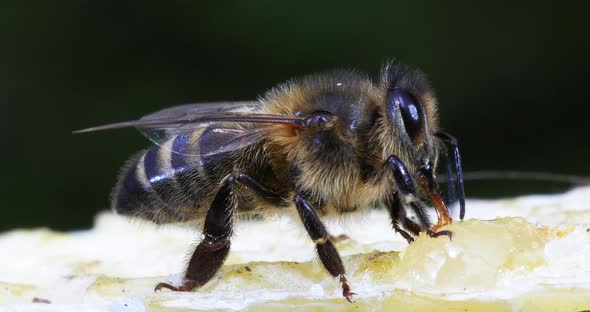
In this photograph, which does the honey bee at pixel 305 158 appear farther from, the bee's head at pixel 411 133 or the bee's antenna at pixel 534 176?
the bee's antenna at pixel 534 176

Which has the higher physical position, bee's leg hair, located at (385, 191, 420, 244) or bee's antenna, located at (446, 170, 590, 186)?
bee's leg hair, located at (385, 191, 420, 244)

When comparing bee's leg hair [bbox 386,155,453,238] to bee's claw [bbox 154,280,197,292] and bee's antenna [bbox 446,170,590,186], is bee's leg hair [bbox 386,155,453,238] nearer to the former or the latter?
bee's antenna [bbox 446,170,590,186]

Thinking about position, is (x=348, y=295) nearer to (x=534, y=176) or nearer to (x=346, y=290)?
(x=346, y=290)

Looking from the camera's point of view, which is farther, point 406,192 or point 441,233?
point 406,192

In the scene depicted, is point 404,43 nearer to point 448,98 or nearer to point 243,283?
point 448,98

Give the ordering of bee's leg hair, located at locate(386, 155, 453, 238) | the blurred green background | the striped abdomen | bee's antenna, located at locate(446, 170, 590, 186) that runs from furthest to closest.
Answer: the blurred green background
bee's antenna, located at locate(446, 170, 590, 186)
the striped abdomen
bee's leg hair, located at locate(386, 155, 453, 238)

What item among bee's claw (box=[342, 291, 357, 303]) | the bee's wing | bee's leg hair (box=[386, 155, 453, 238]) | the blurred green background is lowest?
the blurred green background

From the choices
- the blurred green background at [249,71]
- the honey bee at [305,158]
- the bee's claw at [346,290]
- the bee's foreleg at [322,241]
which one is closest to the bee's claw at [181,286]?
the honey bee at [305,158]

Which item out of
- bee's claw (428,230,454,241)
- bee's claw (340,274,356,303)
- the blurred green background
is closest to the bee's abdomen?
bee's claw (340,274,356,303)

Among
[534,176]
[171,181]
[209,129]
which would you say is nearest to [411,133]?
[209,129]
